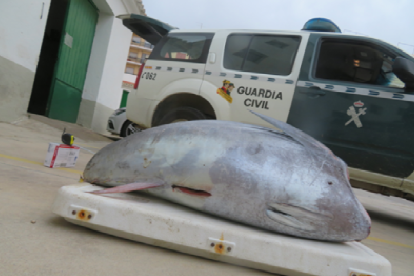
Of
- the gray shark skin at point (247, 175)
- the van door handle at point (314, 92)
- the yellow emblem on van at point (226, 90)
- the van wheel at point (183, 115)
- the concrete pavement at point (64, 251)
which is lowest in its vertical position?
the concrete pavement at point (64, 251)

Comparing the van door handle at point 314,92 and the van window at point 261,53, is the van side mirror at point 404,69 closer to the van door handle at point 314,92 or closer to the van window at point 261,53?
the van door handle at point 314,92

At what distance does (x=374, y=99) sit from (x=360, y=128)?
11.9 inches

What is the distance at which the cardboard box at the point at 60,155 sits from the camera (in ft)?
9.72

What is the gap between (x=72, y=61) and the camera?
24.5 feet

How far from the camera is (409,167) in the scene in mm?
2932

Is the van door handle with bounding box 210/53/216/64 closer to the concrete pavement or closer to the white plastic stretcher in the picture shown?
the concrete pavement

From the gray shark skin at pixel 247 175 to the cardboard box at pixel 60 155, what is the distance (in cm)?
149

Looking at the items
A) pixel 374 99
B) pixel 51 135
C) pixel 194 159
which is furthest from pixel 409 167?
pixel 51 135

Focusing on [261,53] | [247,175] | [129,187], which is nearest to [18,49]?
[261,53]

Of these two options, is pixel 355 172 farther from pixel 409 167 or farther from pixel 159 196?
pixel 159 196

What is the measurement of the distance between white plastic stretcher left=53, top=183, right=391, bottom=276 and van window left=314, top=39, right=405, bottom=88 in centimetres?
225

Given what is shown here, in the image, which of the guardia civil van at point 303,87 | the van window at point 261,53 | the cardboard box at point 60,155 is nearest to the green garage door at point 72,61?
the guardia civil van at point 303,87

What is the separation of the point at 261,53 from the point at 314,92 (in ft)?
2.51

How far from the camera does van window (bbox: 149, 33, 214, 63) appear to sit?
377 centimetres
